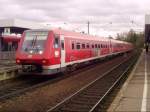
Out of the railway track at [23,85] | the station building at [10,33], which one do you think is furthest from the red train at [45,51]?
the station building at [10,33]

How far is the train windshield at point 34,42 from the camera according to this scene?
17.8 meters

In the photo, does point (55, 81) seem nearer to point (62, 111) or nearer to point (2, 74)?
point (2, 74)

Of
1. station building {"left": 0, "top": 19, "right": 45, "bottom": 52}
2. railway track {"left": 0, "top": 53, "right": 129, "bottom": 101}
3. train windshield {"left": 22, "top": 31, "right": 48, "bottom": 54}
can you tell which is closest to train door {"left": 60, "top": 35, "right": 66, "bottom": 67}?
railway track {"left": 0, "top": 53, "right": 129, "bottom": 101}

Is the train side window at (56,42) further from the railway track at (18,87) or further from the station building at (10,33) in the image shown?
the station building at (10,33)

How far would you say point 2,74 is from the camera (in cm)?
1853

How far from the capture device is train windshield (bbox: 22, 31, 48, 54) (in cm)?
1780

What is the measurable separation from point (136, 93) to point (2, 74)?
307 inches

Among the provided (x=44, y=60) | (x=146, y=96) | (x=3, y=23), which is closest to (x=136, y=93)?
(x=146, y=96)

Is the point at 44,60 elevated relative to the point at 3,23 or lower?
lower

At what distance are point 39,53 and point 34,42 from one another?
0.87m

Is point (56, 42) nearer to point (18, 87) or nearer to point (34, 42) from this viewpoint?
point (34, 42)

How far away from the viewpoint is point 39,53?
57.6ft

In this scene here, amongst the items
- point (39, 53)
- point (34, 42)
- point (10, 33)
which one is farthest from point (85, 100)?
point (10, 33)

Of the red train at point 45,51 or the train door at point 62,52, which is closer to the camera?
the red train at point 45,51
